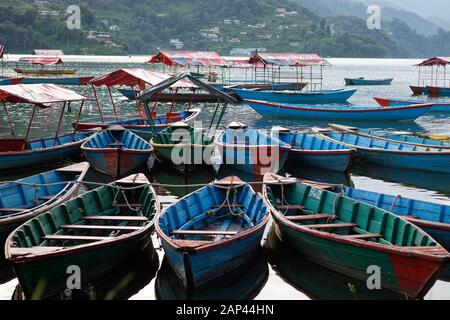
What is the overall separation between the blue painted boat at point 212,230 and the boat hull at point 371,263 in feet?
3.60

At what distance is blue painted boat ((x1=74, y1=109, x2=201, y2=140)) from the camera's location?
23.0 m

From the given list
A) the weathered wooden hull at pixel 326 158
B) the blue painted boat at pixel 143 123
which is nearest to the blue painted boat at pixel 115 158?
the blue painted boat at pixel 143 123

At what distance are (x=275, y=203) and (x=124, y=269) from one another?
4.31m

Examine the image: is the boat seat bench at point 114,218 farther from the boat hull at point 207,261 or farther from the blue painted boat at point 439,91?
the blue painted boat at point 439,91

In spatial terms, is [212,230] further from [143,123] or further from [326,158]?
[143,123]

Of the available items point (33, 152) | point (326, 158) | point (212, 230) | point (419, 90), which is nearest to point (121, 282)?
point (212, 230)

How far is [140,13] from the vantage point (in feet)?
606

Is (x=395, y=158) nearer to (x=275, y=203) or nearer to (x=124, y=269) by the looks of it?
(x=275, y=203)

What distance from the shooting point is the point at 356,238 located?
9.69 m

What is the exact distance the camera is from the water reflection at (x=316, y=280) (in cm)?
941

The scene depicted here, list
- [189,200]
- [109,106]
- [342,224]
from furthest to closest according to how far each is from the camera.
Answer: [109,106] < [189,200] < [342,224]

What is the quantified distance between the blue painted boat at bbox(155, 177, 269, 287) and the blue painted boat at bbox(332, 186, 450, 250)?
102 inches

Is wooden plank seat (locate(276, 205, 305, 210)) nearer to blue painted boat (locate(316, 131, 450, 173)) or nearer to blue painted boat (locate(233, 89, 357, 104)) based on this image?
blue painted boat (locate(316, 131, 450, 173))
